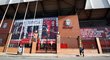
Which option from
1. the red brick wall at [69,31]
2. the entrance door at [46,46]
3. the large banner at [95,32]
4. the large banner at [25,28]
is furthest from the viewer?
the large banner at [95,32]

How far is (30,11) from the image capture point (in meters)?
29.1

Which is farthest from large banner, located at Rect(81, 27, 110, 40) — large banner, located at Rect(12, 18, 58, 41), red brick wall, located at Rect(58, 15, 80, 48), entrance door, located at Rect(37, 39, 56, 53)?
entrance door, located at Rect(37, 39, 56, 53)

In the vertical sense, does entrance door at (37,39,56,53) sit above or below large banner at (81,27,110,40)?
below

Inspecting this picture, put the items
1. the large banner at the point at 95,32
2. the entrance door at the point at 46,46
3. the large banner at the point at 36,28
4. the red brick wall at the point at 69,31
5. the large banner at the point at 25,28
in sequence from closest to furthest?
the entrance door at the point at 46,46
the red brick wall at the point at 69,31
the large banner at the point at 36,28
the large banner at the point at 25,28
the large banner at the point at 95,32

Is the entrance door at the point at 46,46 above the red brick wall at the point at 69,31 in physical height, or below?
below

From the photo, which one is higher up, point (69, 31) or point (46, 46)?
point (69, 31)

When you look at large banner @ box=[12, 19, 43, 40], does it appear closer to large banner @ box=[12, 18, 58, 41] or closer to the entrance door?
large banner @ box=[12, 18, 58, 41]

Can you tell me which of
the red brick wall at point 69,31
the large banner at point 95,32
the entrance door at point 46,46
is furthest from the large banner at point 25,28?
the large banner at point 95,32

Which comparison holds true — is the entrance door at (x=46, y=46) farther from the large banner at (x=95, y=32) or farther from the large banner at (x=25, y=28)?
the large banner at (x=95, y=32)

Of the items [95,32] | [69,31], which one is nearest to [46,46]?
[69,31]

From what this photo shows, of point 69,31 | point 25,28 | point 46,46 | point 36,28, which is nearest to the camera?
point 46,46

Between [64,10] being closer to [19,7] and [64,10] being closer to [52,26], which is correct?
[52,26]

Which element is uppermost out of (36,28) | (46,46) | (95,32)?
(36,28)

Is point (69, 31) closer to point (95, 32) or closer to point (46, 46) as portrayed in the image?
point (95, 32)
